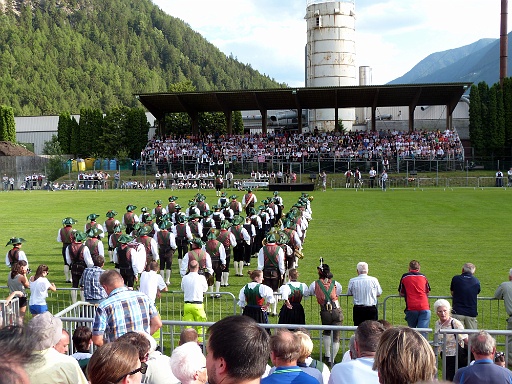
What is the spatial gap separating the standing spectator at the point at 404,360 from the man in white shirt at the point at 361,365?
0.72 meters

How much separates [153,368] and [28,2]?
20494 centimetres

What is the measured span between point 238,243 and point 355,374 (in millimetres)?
11505

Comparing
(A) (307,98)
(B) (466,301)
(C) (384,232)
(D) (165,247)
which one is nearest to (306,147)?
(A) (307,98)

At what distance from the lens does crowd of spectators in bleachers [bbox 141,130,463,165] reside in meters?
47.9

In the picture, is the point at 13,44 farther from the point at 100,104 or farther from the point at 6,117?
the point at 6,117

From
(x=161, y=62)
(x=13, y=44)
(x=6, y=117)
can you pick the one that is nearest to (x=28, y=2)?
(x=13, y=44)

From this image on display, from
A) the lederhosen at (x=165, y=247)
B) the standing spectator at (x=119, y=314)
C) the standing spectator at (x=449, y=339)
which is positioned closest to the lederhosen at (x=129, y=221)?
the lederhosen at (x=165, y=247)

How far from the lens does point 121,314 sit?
19.9 ft

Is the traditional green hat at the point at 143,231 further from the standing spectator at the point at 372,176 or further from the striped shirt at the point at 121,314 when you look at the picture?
the standing spectator at the point at 372,176

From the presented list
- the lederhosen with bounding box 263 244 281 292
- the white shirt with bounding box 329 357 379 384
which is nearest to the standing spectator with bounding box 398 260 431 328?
the lederhosen with bounding box 263 244 281 292

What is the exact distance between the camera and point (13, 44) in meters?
162

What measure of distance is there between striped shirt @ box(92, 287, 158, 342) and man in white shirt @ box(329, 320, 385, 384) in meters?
2.57

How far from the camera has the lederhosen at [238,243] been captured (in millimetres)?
15568

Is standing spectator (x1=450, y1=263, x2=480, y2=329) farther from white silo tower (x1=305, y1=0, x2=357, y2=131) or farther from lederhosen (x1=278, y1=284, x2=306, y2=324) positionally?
white silo tower (x1=305, y1=0, x2=357, y2=131)
